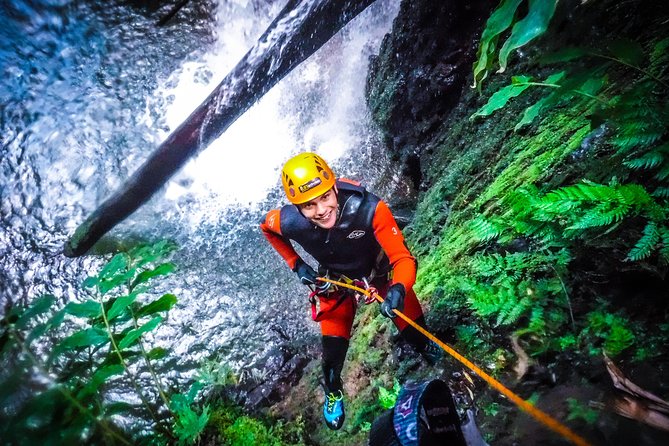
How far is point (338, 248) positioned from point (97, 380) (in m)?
2.30

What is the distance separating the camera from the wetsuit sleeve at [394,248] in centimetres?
308

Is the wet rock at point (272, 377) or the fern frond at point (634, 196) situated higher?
the fern frond at point (634, 196)

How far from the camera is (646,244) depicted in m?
2.00

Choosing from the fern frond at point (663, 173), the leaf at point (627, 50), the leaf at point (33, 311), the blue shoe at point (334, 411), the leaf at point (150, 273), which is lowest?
the blue shoe at point (334, 411)

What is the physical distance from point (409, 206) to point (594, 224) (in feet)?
15.6

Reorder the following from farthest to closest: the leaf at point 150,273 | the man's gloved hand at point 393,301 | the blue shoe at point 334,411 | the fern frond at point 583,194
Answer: the blue shoe at point 334,411 → the leaf at point 150,273 → the man's gloved hand at point 393,301 → the fern frond at point 583,194

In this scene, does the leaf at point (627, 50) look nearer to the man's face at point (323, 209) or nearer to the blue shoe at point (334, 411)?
the man's face at point (323, 209)

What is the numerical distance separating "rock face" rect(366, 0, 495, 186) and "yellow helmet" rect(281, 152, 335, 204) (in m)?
4.41

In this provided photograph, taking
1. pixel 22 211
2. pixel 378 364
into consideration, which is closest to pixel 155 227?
pixel 22 211

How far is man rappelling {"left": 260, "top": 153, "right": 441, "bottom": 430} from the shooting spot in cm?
304

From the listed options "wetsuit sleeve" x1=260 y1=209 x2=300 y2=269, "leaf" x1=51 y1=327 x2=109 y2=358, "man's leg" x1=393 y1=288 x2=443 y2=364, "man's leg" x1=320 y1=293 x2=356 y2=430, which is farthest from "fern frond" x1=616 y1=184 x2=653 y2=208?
"leaf" x1=51 y1=327 x2=109 y2=358

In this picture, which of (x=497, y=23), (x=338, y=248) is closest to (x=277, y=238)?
(x=338, y=248)

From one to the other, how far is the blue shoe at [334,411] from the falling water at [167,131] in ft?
10.9

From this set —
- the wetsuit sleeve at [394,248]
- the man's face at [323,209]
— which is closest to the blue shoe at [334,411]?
the wetsuit sleeve at [394,248]
